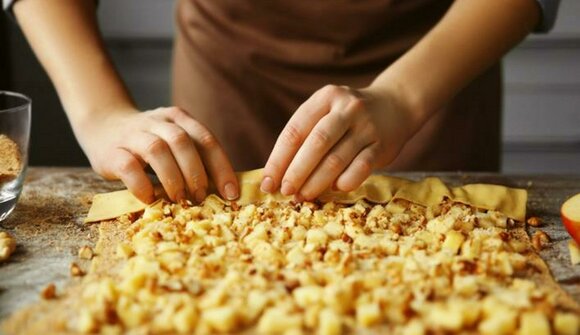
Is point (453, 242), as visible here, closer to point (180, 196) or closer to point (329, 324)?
point (329, 324)

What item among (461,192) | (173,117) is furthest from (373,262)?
(173,117)

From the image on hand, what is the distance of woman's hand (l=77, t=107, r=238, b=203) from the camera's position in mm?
951

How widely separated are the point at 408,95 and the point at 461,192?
0.49ft

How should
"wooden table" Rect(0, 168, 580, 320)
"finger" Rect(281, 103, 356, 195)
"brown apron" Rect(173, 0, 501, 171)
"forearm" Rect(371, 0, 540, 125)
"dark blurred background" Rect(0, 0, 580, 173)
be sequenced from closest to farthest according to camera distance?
"wooden table" Rect(0, 168, 580, 320) → "finger" Rect(281, 103, 356, 195) → "forearm" Rect(371, 0, 540, 125) → "brown apron" Rect(173, 0, 501, 171) → "dark blurred background" Rect(0, 0, 580, 173)

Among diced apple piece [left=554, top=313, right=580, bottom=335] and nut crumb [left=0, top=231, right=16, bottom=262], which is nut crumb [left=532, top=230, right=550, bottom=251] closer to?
diced apple piece [left=554, top=313, right=580, bottom=335]

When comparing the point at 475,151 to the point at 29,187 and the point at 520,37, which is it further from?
the point at 29,187

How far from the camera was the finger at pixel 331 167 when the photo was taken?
0.94m

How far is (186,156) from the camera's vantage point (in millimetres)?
951

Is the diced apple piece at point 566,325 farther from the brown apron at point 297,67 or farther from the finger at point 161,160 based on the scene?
the brown apron at point 297,67

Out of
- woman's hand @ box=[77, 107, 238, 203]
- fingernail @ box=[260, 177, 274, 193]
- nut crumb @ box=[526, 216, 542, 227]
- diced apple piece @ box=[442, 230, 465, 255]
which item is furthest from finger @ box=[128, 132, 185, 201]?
nut crumb @ box=[526, 216, 542, 227]

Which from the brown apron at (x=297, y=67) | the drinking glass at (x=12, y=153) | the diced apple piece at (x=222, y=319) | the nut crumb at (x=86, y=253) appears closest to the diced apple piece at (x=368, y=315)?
the diced apple piece at (x=222, y=319)

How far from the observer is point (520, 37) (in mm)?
1135

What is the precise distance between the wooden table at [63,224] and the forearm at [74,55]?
10cm

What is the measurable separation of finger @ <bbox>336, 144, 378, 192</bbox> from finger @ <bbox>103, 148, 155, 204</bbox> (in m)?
0.24
